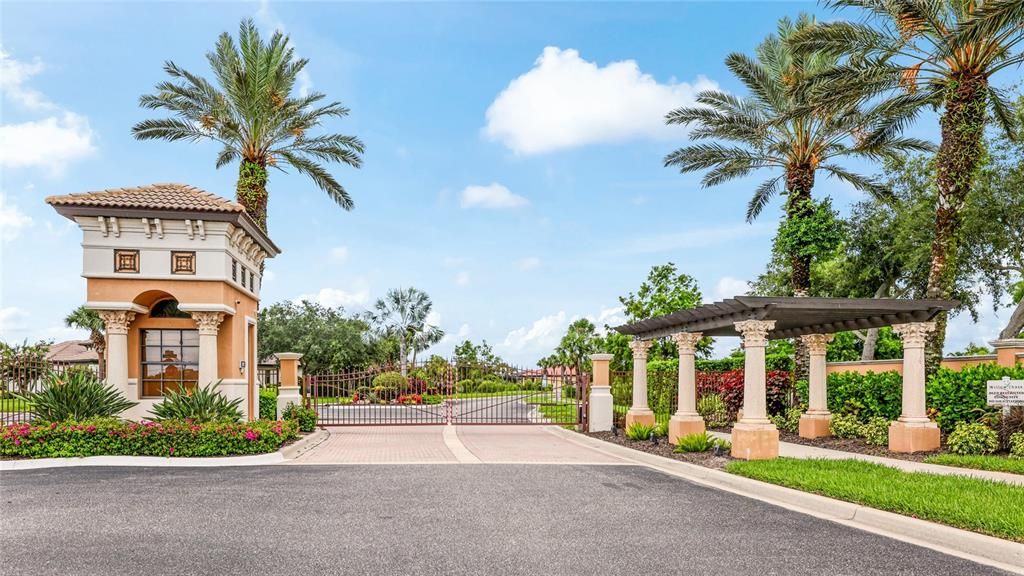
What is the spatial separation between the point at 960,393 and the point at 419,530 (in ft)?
42.0

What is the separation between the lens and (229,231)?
16.9 meters

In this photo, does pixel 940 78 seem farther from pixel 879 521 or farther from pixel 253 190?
pixel 253 190

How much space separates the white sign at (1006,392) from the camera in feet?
43.4

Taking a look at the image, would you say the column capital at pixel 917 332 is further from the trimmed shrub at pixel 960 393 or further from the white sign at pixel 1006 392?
the white sign at pixel 1006 392

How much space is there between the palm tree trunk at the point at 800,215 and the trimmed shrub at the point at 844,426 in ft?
8.51

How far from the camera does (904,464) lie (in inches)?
524

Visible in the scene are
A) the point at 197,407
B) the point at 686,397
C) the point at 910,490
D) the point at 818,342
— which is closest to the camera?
the point at 910,490

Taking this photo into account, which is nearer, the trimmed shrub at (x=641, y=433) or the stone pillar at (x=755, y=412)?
the stone pillar at (x=755, y=412)

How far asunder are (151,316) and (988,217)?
2589 centimetres

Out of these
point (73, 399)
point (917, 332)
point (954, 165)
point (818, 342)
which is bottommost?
point (73, 399)

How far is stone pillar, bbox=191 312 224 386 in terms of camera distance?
54.8 feet

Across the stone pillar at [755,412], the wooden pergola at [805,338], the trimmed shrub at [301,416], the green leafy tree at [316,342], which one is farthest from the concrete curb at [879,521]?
the green leafy tree at [316,342]

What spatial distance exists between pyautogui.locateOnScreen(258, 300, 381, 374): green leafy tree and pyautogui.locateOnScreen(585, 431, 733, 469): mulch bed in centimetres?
3243

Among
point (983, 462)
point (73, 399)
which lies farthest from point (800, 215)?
point (73, 399)
